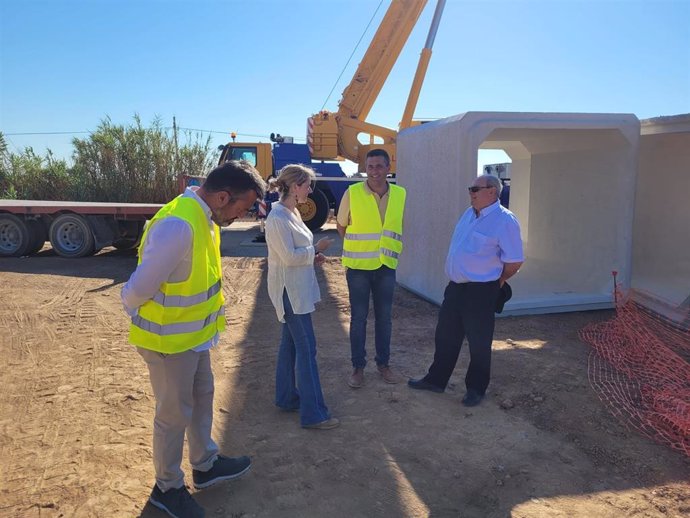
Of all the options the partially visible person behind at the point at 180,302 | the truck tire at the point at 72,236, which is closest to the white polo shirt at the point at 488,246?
the partially visible person behind at the point at 180,302

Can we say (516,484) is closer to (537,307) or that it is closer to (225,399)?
(225,399)

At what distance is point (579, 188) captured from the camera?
7973mm

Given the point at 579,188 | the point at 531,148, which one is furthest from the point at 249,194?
the point at 531,148

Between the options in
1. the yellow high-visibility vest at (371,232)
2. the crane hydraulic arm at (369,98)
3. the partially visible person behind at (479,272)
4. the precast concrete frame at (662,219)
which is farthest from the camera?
the crane hydraulic arm at (369,98)

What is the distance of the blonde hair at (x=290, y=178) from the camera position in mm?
3477

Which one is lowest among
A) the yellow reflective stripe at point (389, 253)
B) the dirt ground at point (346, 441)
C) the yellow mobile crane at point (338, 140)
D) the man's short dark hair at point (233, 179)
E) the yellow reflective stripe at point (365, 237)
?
the dirt ground at point (346, 441)

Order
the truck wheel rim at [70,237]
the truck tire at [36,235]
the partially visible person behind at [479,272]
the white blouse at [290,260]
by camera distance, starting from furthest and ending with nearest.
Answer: the truck tire at [36,235] → the truck wheel rim at [70,237] → the partially visible person behind at [479,272] → the white blouse at [290,260]

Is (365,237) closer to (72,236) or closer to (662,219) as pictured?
(662,219)

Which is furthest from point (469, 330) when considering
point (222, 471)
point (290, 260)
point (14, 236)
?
point (14, 236)

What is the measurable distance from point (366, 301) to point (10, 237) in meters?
9.35

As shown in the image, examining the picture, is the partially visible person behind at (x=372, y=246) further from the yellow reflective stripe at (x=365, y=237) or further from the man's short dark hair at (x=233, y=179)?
the man's short dark hair at (x=233, y=179)

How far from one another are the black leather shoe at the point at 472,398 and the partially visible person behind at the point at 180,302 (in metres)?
2.19

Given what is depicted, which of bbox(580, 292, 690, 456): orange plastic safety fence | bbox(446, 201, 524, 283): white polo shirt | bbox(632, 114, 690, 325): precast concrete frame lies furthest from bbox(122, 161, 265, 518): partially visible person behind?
bbox(632, 114, 690, 325): precast concrete frame

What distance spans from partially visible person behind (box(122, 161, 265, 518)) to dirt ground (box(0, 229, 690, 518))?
450mm
